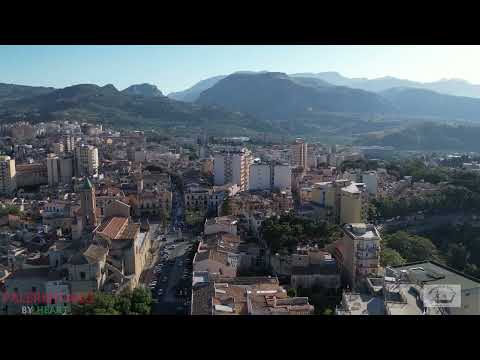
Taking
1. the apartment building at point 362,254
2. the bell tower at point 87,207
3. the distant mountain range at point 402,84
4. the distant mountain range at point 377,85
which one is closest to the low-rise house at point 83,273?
the bell tower at point 87,207

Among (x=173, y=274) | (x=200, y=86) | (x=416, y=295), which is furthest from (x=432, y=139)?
(x=200, y=86)

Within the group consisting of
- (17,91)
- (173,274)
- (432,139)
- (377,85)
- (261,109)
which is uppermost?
(377,85)

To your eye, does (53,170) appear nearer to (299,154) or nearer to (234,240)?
(299,154)

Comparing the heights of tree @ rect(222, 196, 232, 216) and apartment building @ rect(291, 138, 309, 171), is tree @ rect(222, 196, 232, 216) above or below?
below

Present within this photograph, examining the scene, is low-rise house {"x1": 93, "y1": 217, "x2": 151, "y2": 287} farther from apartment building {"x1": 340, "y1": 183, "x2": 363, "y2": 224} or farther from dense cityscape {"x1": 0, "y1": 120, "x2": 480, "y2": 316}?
apartment building {"x1": 340, "y1": 183, "x2": 363, "y2": 224}

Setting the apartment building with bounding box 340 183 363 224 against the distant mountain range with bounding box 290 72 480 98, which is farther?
the distant mountain range with bounding box 290 72 480 98

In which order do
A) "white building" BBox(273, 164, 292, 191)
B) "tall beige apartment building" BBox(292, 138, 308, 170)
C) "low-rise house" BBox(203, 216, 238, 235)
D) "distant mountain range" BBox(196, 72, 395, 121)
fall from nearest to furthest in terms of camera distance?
"low-rise house" BBox(203, 216, 238, 235) < "white building" BBox(273, 164, 292, 191) < "tall beige apartment building" BBox(292, 138, 308, 170) < "distant mountain range" BBox(196, 72, 395, 121)

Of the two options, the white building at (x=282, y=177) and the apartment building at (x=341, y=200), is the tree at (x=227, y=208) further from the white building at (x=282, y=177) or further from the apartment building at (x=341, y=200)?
the white building at (x=282, y=177)

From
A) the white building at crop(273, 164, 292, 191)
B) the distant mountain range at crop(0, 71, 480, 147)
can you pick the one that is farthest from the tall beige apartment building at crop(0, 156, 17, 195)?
the distant mountain range at crop(0, 71, 480, 147)
